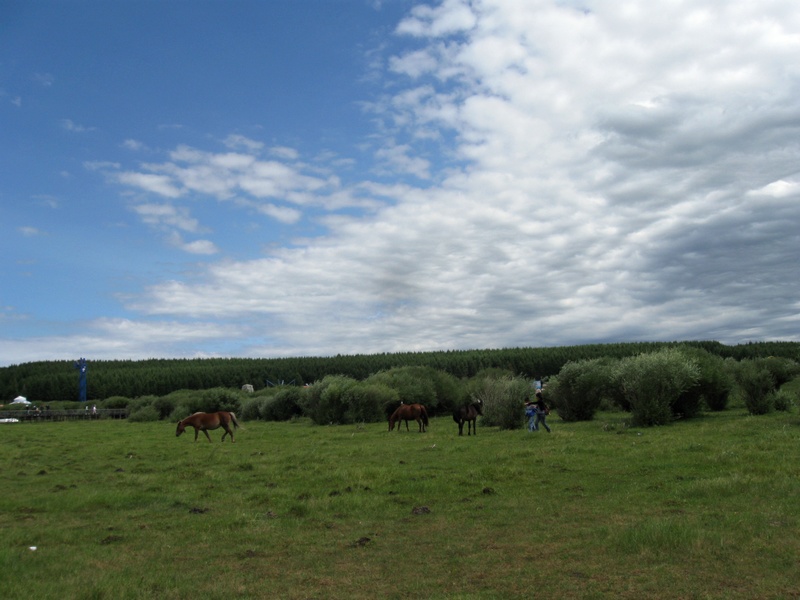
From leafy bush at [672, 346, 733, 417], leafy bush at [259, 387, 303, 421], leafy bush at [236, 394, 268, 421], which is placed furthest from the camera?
leafy bush at [236, 394, 268, 421]

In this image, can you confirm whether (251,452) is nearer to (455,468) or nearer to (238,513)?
(455,468)

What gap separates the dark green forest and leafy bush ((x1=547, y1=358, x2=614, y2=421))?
8624 cm

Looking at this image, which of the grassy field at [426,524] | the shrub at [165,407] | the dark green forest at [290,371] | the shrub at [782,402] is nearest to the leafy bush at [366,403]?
the grassy field at [426,524]

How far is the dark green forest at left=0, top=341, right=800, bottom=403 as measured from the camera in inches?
5079

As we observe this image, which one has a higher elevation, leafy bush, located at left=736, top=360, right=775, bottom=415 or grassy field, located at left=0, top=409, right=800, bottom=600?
leafy bush, located at left=736, top=360, right=775, bottom=415

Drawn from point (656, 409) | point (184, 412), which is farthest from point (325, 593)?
point (184, 412)

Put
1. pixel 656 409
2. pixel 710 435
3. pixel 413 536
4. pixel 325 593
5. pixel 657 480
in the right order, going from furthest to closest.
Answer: pixel 656 409 < pixel 710 435 < pixel 657 480 < pixel 413 536 < pixel 325 593

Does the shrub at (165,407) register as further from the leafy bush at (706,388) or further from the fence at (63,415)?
the leafy bush at (706,388)

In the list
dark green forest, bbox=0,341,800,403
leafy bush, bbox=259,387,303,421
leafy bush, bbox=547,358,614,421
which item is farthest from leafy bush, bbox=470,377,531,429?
dark green forest, bbox=0,341,800,403

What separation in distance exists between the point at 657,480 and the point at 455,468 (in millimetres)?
5609

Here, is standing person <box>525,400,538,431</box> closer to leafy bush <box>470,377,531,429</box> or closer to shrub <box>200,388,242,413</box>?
leafy bush <box>470,377,531,429</box>

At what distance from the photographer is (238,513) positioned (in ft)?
42.0

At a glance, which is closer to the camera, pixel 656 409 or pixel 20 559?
pixel 20 559

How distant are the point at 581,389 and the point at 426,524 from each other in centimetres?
2574
